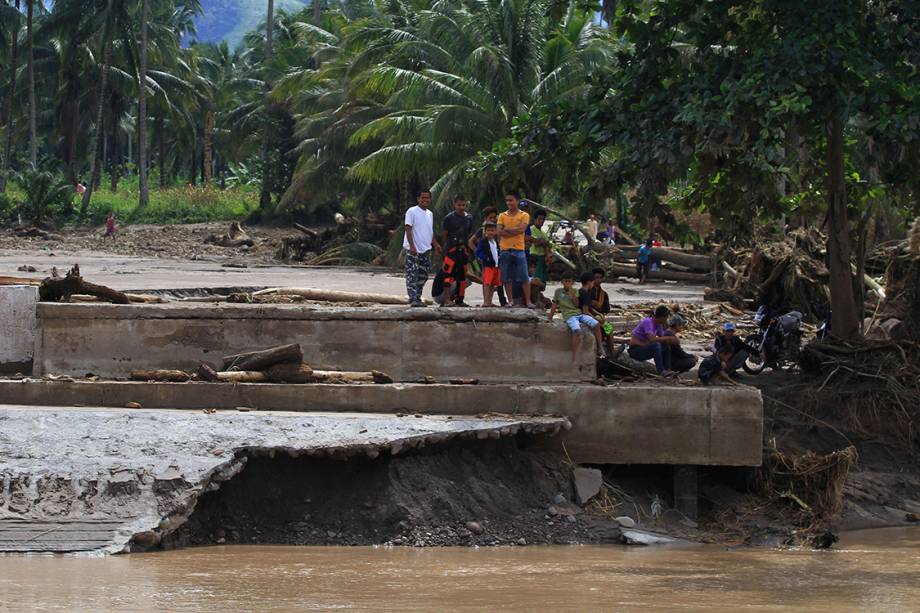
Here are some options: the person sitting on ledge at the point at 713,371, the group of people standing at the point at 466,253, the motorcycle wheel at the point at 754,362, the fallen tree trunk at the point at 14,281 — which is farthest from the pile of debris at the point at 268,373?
the motorcycle wheel at the point at 754,362

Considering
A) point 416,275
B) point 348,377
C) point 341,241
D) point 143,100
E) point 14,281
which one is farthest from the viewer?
point 143,100

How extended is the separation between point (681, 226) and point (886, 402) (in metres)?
2.98

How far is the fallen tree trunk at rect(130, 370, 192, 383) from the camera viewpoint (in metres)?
12.1

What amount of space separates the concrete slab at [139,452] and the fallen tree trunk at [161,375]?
79 cm

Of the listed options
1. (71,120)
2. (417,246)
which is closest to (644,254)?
(417,246)

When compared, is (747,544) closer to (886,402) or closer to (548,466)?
(548,466)

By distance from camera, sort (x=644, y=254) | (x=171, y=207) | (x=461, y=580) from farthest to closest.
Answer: (x=171, y=207) → (x=644, y=254) → (x=461, y=580)

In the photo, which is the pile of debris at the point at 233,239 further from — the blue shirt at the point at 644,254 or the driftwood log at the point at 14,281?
the driftwood log at the point at 14,281

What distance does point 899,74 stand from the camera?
42.4 feet

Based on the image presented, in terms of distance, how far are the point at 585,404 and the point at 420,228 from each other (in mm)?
3088

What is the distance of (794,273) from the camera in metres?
18.2

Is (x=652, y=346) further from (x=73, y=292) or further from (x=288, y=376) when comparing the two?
(x=73, y=292)

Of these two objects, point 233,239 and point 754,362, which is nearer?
point 754,362

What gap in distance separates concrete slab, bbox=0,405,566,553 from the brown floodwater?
0.40 meters
